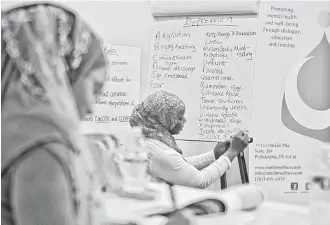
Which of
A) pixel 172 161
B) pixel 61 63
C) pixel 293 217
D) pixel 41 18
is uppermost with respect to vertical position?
pixel 41 18

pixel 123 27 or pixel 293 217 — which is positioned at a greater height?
pixel 123 27

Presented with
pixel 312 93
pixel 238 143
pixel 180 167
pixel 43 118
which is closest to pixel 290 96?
pixel 312 93

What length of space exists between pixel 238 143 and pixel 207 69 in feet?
0.66

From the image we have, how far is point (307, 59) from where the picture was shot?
40.7 inches

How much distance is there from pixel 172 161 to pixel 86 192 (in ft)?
0.72

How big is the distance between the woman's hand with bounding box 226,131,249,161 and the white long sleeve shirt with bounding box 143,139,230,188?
0.03 metres

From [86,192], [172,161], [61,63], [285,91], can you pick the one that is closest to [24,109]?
[61,63]

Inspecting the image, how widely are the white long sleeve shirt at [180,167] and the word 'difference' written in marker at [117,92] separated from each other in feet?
0.33

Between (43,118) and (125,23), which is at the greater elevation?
(125,23)

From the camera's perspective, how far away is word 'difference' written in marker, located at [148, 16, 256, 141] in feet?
3.42

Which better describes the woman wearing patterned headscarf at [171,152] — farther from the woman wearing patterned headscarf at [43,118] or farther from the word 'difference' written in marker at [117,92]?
the woman wearing patterned headscarf at [43,118]

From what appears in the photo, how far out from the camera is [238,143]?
Answer: 3.45 ft

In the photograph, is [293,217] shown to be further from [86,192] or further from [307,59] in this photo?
[86,192]

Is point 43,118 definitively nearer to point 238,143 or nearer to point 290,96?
point 238,143
